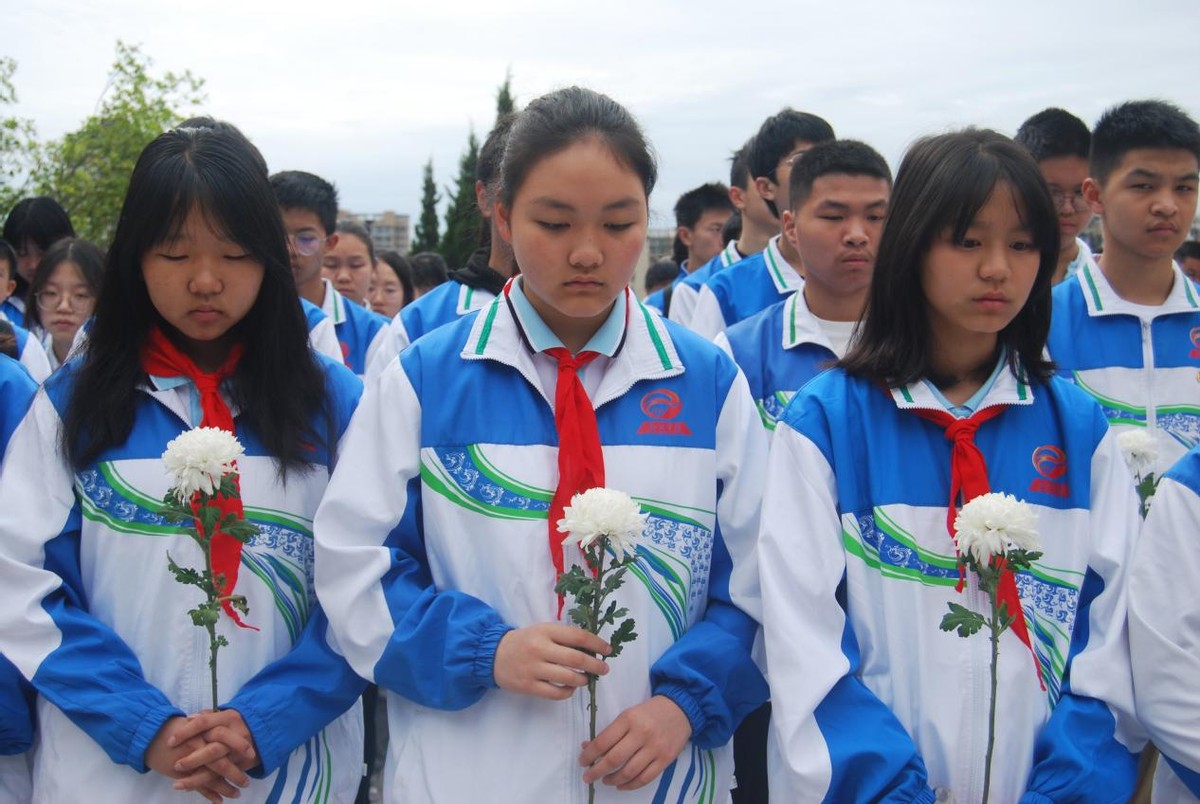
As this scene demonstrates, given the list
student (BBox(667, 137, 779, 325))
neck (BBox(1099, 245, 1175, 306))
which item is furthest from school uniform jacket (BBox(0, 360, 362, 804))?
student (BBox(667, 137, 779, 325))

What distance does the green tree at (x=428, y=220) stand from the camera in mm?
47938

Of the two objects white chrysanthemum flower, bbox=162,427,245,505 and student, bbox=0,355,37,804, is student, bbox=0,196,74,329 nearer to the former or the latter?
student, bbox=0,355,37,804

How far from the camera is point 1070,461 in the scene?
8.18ft

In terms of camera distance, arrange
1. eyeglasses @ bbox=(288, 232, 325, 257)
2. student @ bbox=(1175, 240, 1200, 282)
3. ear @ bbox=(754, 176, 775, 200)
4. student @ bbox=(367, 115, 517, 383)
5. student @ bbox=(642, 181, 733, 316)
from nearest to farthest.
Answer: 1. student @ bbox=(367, 115, 517, 383)
2. eyeglasses @ bbox=(288, 232, 325, 257)
3. ear @ bbox=(754, 176, 775, 200)
4. student @ bbox=(642, 181, 733, 316)
5. student @ bbox=(1175, 240, 1200, 282)

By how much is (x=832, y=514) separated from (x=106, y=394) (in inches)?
67.0

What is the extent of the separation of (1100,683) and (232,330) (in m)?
2.20

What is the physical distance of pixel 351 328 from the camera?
240 inches

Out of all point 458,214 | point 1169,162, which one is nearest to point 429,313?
point 1169,162

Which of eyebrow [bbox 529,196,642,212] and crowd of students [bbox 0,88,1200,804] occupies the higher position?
eyebrow [bbox 529,196,642,212]

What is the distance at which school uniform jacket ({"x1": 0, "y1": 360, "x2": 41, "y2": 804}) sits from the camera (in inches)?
102

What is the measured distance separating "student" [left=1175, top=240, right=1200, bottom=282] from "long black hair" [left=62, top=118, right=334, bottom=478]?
8.74 m

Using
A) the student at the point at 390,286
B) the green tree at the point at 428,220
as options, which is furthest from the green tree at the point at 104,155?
the green tree at the point at 428,220

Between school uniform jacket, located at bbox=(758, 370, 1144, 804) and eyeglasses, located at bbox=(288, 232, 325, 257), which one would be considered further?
eyeglasses, located at bbox=(288, 232, 325, 257)

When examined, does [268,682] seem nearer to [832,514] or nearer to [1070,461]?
[832,514]
